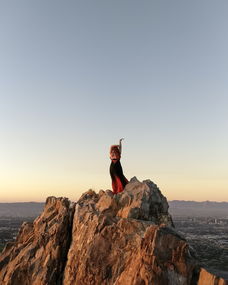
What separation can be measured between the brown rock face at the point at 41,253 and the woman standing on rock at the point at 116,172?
4.74 meters

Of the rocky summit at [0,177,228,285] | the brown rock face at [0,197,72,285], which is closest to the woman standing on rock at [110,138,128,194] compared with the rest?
the rocky summit at [0,177,228,285]

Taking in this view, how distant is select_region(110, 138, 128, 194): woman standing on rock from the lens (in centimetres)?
3170

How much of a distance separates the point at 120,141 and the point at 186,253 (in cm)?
1288

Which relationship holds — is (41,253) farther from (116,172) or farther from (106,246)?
(116,172)

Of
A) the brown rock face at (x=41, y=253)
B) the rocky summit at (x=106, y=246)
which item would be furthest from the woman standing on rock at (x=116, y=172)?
the brown rock face at (x=41, y=253)

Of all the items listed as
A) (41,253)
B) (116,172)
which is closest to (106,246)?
(41,253)

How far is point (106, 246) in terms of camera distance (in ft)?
84.1

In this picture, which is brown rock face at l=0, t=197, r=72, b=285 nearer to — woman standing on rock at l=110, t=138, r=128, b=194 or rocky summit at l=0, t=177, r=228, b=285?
rocky summit at l=0, t=177, r=228, b=285

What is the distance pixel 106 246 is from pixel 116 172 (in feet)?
26.3

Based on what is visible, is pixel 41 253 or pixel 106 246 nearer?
pixel 106 246

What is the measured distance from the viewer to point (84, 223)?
2805 cm

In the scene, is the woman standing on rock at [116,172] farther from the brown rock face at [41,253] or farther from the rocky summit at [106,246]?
the brown rock face at [41,253]

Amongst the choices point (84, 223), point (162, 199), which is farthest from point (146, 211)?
point (84, 223)

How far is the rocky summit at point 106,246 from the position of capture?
74.7 ft
